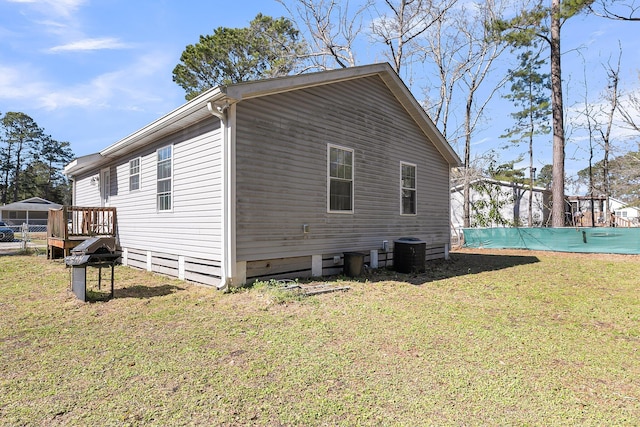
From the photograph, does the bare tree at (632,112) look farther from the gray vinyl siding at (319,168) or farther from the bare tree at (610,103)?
the gray vinyl siding at (319,168)

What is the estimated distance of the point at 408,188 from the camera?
10.5 meters

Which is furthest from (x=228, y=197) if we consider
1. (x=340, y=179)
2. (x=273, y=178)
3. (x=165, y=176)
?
(x=340, y=179)

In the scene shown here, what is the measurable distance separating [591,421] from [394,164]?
7944 millimetres

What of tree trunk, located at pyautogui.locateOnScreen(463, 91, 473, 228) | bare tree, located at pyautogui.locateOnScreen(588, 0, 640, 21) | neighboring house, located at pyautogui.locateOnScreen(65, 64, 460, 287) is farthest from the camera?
tree trunk, located at pyautogui.locateOnScreen(463, 91, 473, 228)

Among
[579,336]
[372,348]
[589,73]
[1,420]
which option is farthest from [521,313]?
[589,73]

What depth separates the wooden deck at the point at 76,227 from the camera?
30.0 ft

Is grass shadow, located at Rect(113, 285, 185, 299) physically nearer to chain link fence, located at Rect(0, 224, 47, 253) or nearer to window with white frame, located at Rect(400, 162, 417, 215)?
window with white frame, located at Rect(400, 162, 417, 215)

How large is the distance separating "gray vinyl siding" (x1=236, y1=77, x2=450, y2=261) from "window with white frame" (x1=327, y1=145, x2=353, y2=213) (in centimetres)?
17

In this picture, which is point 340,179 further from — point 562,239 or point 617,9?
point 617,9

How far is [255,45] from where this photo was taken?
65.2 feet

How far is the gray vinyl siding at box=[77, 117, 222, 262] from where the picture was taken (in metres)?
6.48

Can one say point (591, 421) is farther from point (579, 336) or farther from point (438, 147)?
point (438, 147)

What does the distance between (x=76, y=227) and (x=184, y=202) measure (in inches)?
191

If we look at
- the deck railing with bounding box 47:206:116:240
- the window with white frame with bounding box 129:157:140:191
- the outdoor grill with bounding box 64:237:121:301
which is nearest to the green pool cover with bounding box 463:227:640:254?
the window with white frame with bounding box 129:157:140:191
